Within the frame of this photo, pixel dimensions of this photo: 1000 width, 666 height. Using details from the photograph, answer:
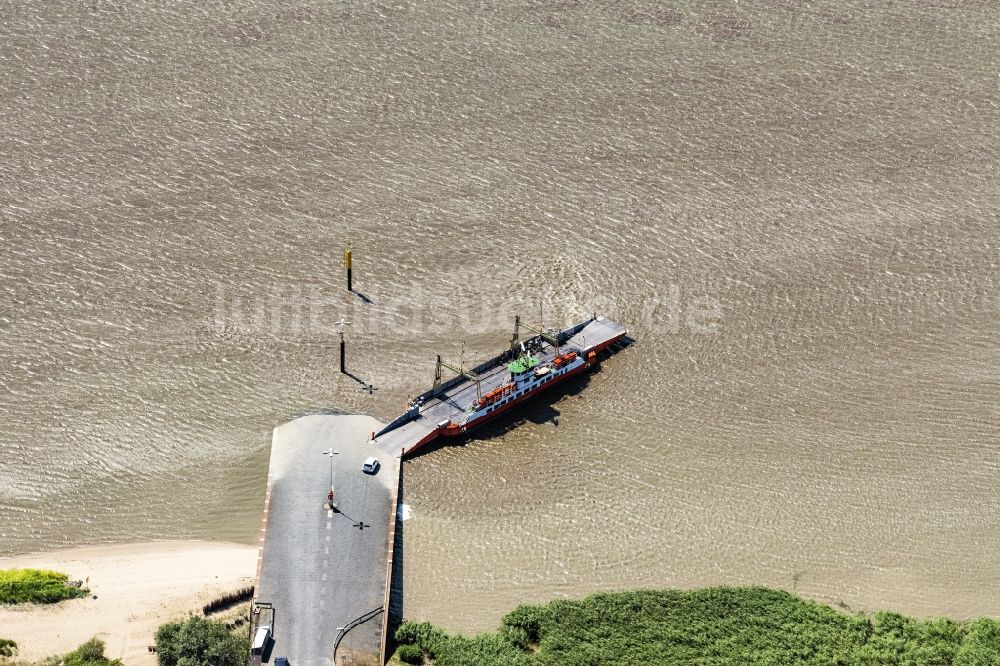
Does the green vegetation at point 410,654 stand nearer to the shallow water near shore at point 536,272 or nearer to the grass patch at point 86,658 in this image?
the shallow water near shore at point 536,272

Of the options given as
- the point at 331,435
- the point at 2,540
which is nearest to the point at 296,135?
the point at 331,435

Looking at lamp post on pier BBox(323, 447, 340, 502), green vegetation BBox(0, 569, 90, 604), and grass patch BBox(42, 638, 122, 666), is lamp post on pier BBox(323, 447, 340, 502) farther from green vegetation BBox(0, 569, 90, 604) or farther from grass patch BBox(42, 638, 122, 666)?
grass patch BBox(42, 638, 122, 666)

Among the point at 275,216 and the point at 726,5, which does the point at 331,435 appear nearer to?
the point at 275,216

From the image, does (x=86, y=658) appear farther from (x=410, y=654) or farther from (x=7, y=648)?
(x=410, y=654)

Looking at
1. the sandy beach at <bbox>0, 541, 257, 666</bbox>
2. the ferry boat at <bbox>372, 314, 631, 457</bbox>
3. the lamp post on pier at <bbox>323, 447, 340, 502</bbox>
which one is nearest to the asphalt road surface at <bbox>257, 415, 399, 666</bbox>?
the lamp post on pier at <bbox>323, 447, 340, 502</bbox>

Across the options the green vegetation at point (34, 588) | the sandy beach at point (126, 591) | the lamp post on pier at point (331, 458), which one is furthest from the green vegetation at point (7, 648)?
the lamp post on pier at point (331, 458)

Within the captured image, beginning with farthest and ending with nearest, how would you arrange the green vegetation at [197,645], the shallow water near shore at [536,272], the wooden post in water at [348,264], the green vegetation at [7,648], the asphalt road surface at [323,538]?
the wooden post in water at [348,264]
the shallow water near shore at [536,272]
the asphalt road surface at [323,538]
the green vegetation at [7,648]
the green vegetation at [197,645]
